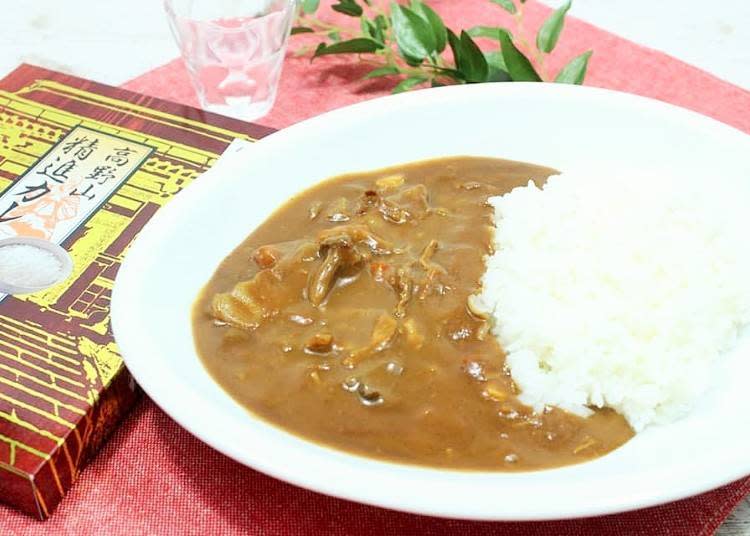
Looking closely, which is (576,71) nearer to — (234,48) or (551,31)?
(551,31)

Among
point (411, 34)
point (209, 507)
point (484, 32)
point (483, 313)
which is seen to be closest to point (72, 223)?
point (209, 507)

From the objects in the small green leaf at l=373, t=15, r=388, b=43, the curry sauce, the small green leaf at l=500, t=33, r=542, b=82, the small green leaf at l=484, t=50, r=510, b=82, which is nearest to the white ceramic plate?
the curry sauce

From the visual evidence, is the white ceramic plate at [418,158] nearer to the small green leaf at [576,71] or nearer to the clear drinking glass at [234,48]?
the small green leaf at [576,71]

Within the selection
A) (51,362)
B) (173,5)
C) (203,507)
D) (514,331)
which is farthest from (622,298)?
(173,5)

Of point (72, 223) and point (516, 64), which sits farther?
point (516, 64)

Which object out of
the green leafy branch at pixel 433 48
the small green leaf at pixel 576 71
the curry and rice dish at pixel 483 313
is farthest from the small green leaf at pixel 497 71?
the curry and rice dish at pixel 483 313

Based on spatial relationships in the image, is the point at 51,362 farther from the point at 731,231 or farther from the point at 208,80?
the point at 731,231

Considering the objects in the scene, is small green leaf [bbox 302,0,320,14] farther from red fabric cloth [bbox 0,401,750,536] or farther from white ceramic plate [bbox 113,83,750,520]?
red fabric cloth [bbox 0,401,750,536]
